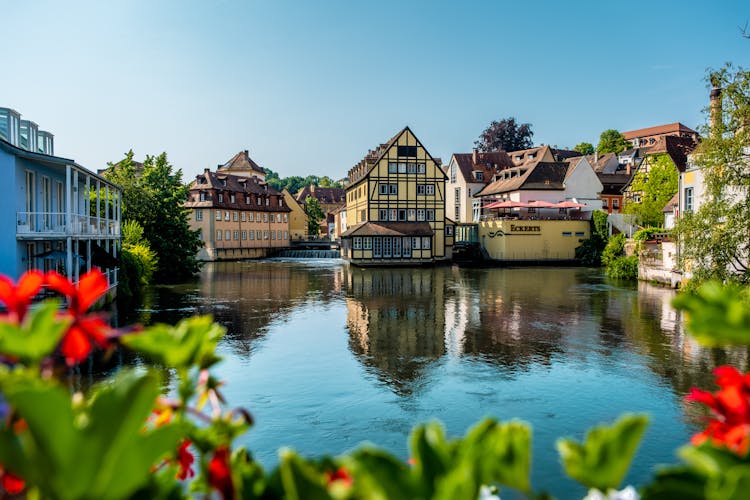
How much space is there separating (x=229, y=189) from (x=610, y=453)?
209ft

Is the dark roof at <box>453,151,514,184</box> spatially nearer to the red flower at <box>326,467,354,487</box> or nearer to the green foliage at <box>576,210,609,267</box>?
the green foliage at <box>576,210,609,267</box>

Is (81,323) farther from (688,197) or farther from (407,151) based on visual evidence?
(407,151)

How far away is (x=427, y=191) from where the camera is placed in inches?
2048

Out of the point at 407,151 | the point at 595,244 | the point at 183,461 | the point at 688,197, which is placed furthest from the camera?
the point at 595,244

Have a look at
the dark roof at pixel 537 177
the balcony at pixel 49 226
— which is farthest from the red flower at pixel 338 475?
the dark roof at pixel 537 177

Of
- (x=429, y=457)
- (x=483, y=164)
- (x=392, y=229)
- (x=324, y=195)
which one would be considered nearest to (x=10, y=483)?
(x=429, y=457)

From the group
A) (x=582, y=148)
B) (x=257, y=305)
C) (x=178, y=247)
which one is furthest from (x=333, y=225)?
(x=257, y=305)

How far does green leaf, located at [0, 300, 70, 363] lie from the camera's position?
1096 millimetres

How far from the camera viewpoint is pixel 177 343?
1.32 metres

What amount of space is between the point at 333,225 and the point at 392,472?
348 feet

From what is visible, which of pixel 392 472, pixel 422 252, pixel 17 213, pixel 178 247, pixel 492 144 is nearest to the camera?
pixel 392 472

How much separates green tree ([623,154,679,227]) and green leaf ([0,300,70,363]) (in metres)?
55.1

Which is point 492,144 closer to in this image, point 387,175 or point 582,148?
point 582,148

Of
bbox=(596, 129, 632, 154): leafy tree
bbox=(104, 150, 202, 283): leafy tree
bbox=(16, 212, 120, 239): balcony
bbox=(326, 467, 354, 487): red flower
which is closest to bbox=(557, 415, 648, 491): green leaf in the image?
bbox=(326, 467, 354, 487): red flower
